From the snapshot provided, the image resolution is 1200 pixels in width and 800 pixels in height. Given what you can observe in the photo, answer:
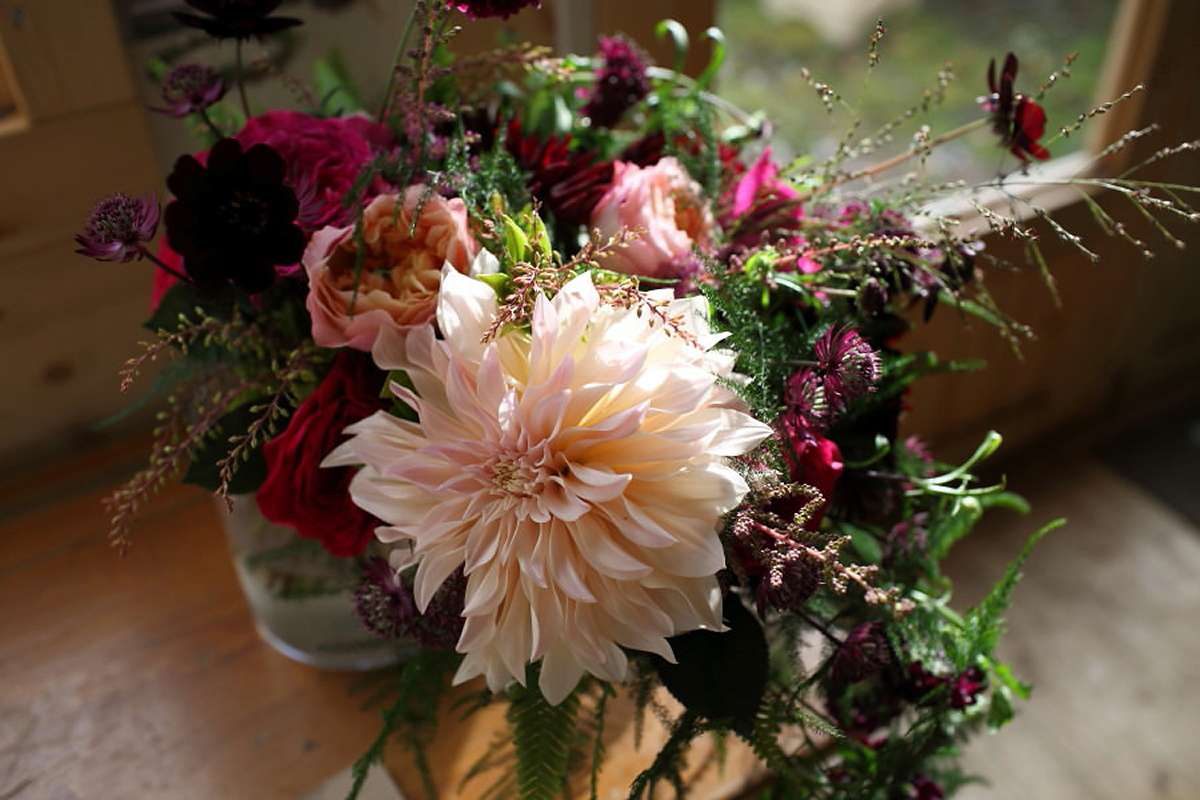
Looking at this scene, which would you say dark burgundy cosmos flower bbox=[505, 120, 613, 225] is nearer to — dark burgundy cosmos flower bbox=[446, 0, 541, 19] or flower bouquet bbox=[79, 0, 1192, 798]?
flower bouquet bbox=[79, 0, 1192, 798]

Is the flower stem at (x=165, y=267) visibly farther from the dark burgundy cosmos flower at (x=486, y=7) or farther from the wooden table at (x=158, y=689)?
the wooden table at (x=158, y=689)

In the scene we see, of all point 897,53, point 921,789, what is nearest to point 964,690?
point 921,789

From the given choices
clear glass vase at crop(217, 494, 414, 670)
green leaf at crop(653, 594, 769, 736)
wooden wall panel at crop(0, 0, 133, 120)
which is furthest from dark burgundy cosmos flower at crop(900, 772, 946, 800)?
wooden wall panel at crop(0, 0, 133, 120)

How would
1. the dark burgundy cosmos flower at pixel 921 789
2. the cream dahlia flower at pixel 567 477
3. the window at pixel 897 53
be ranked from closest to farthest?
the cream dahlia flower at pixel 567 477 < the dark burgundy cosmos flower at pixel 921 789 < the window at pixel 897 53

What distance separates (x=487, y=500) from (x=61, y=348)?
0.71 m

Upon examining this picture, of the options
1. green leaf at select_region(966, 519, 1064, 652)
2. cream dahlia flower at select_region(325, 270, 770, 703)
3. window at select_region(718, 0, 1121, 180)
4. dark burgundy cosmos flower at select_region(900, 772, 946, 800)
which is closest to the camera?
cream dahlia flower at select_region(325, 270, 770, 703)

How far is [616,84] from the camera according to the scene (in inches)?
29.3

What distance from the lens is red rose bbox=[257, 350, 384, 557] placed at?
58 cm

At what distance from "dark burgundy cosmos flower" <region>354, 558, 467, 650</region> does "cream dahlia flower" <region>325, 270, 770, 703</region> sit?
0.07 meters

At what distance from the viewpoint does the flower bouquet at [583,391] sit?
0.50 meters

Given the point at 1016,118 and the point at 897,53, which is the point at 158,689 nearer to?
the point at 1016,118

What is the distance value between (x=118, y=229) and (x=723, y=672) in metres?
0.42

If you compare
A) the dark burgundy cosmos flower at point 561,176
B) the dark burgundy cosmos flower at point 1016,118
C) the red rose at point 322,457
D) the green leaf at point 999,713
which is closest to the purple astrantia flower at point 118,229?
the red rose at point 322,457

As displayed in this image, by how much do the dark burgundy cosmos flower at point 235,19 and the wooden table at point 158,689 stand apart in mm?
518
